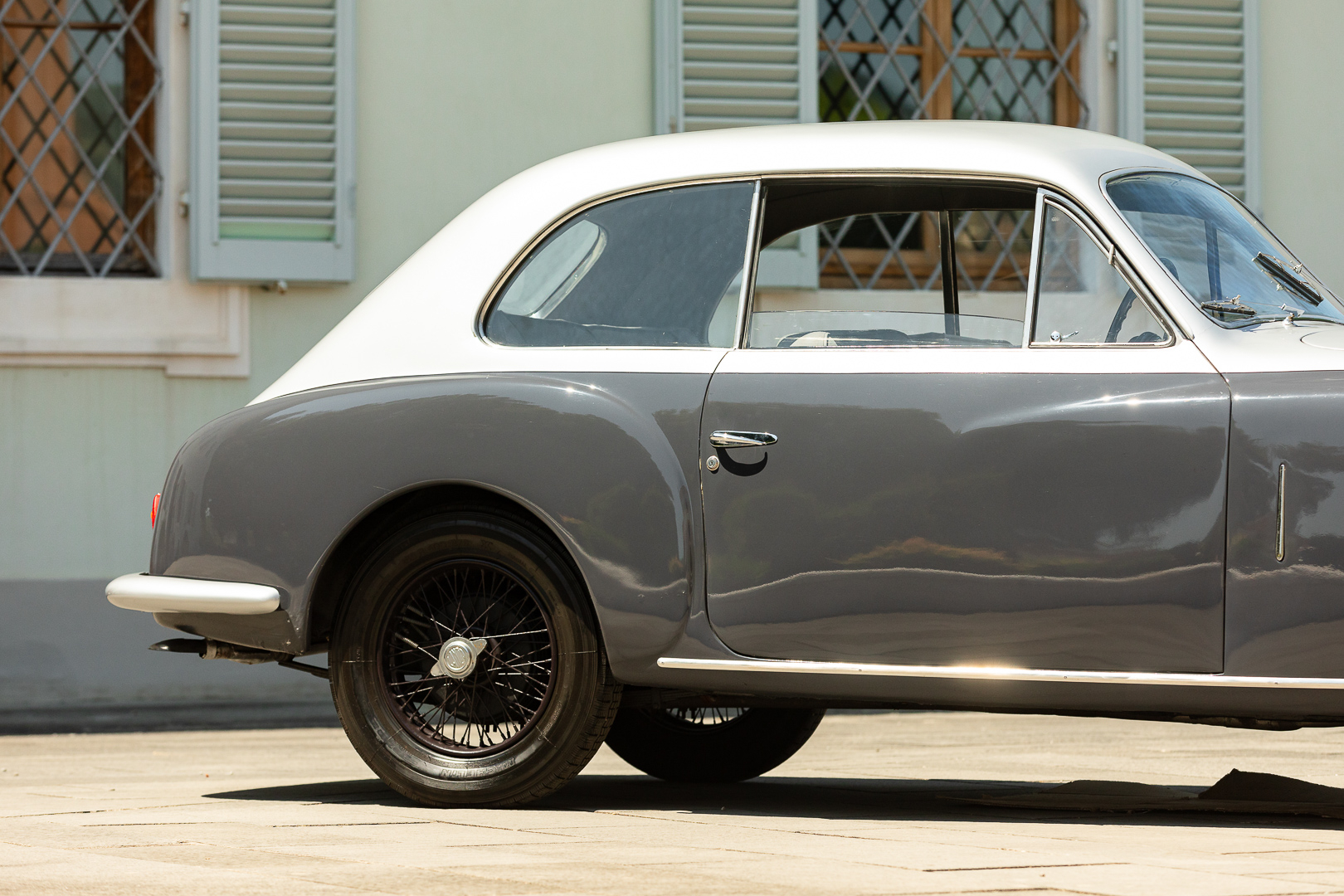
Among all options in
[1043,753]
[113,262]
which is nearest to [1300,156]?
[1043,753]

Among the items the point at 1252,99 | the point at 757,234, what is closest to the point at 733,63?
the point at 1252,99

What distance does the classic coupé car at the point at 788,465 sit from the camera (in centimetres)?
465

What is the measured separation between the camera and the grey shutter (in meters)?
10.9

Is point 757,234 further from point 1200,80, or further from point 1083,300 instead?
point 1200,80

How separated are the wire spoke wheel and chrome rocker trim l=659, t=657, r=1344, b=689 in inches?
15.6

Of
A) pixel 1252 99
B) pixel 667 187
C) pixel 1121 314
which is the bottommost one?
pixel 1121 314

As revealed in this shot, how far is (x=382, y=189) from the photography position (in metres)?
10.2

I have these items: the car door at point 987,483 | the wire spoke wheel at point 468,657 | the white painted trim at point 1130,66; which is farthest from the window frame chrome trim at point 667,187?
the white painted trim at point 1130,66

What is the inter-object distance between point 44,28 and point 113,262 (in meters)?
1.25

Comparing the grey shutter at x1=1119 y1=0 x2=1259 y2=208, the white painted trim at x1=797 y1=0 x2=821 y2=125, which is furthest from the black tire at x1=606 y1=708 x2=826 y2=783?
the grey shutter at x1=1119 y1=0 x2=1259 y2=208

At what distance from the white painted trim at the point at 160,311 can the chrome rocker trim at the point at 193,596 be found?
4591 millimetres

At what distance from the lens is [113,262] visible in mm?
10008

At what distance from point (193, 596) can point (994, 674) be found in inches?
83.2

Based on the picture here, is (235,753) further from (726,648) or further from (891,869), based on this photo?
(891,869)
